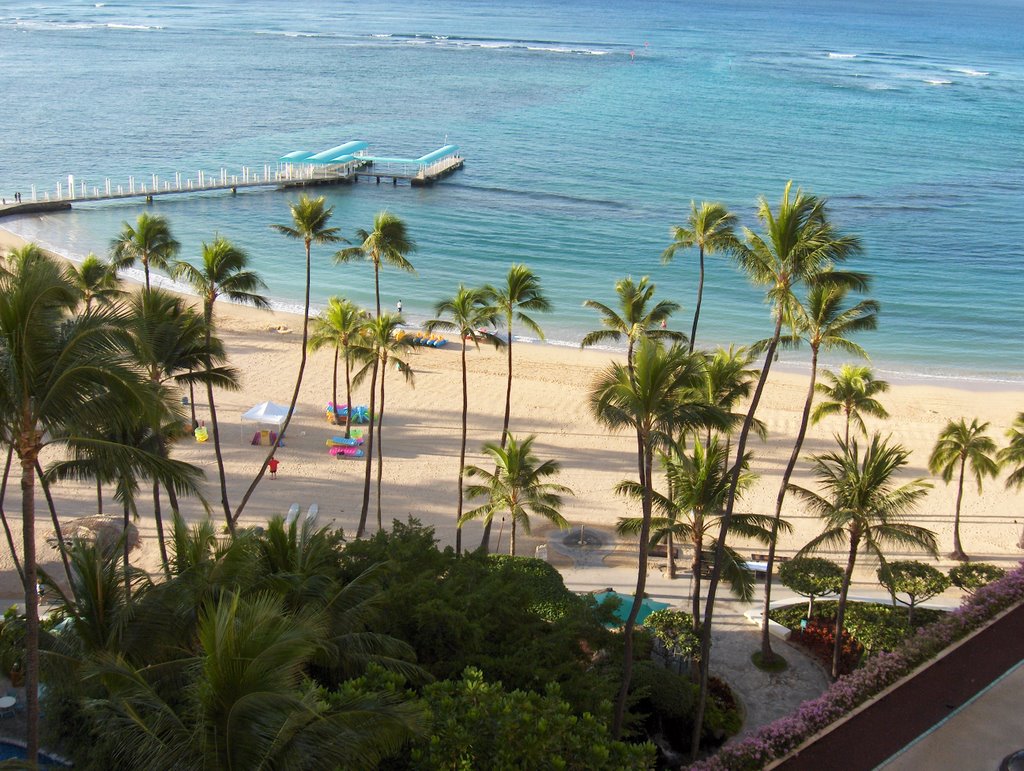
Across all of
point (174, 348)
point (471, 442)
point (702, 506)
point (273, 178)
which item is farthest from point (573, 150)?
point (702, 506)

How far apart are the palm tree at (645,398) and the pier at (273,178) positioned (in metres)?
59.3

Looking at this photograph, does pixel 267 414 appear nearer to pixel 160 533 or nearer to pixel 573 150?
pixel 160 533

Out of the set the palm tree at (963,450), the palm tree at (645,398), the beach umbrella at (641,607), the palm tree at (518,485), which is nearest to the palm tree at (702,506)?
the beach umbrella at (641,607)

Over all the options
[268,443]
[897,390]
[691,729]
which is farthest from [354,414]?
[897,390]

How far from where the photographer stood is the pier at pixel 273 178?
66.8 meters

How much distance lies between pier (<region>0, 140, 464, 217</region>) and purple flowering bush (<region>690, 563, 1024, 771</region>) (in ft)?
208

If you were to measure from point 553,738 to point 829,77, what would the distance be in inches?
5347

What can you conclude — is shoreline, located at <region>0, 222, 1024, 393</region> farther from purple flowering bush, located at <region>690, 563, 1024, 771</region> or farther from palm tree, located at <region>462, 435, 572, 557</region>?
purple flowering bush, located at <region>690, 563, 1024, 771</region>

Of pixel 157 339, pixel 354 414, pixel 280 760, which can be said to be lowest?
pixel 354 414

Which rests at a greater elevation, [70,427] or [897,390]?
[70,427]

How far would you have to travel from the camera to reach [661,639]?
20.1m

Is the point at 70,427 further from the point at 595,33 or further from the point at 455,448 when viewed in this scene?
the point at 595,33

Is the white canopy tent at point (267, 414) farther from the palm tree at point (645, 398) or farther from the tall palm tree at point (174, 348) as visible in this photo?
the palm tree at point (645, 398)

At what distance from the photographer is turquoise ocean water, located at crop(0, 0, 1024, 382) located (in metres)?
56.0
